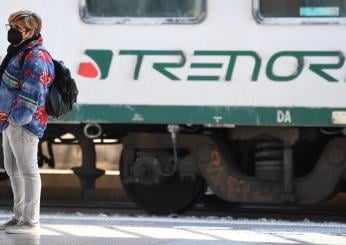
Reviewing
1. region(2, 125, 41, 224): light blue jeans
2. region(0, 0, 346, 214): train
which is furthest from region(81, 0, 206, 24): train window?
region(2, 125, 41, 224): light blue jeans

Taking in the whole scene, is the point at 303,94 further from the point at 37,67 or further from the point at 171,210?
the point at 37,67

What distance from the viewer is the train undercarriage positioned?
7363 millimetres

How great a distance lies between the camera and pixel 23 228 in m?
5.59

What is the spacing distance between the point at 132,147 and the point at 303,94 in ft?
5.84

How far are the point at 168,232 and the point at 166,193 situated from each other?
208 centimetres

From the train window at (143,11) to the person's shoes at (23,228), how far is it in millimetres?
2266

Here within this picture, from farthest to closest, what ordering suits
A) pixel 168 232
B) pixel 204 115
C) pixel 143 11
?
pixel 143 11, pixel 204 115, pixel 168 232

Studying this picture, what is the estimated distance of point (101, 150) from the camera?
945 cm

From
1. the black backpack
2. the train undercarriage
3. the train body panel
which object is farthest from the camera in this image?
the train undercarriage

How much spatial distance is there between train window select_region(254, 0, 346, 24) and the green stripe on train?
766 mm

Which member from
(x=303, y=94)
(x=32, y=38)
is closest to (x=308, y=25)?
(x=303, y=94)

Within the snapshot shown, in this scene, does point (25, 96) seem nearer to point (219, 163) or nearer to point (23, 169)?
point (23, 169)

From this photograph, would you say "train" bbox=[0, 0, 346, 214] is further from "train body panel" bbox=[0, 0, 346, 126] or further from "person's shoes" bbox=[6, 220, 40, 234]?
"person's shoes" bbox=[6, 220, 40, 234]

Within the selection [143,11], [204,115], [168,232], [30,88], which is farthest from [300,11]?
[30,88]
